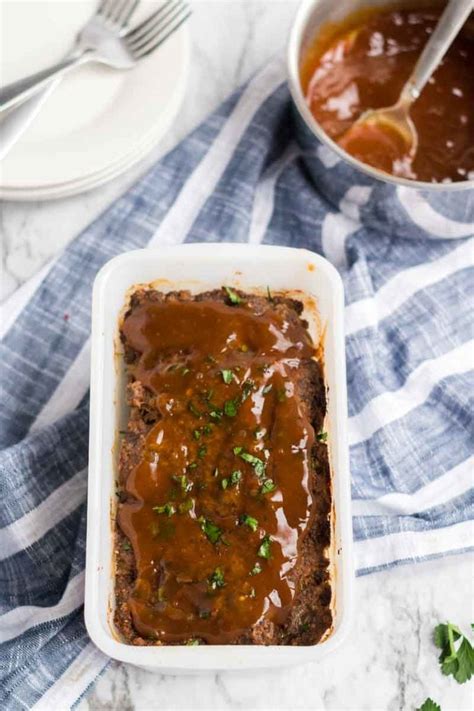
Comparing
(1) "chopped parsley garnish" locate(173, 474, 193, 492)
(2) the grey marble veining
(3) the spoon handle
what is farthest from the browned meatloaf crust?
(3) the spoon handle

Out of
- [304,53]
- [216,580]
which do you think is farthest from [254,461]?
[304,53]

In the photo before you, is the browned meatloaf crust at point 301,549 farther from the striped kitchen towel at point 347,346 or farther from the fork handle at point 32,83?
the fork handle at point 32,83

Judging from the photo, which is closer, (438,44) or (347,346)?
(438,44)

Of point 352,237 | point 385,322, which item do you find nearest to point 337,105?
point 352,237

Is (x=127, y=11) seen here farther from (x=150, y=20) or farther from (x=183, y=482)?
(x=183, y=482)

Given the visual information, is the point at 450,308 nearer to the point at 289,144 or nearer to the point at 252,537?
the point at 289,144

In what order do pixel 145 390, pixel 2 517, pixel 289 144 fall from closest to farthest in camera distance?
1. pixel 145 390
2. pixel 2 517
3. pixel 289 144
